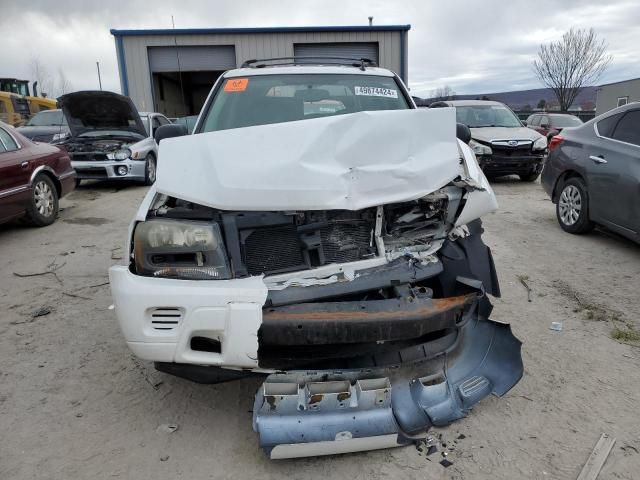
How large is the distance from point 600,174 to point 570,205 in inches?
28.4

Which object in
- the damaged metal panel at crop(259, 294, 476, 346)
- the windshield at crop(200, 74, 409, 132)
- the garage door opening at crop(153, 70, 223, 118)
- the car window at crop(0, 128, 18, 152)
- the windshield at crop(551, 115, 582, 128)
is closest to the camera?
the damaged metal panel at crop(259, 294, 476, 346)

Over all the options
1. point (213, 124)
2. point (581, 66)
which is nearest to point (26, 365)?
point (213, 124)

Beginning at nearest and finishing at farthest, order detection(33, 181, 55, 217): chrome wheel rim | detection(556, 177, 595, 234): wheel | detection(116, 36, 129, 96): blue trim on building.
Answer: detection(556, 177, 595, 234): wheel → detection(33, 181, 55, 217): chrome wheel rim → detection(116, 36, 129, 96): blue trim on building

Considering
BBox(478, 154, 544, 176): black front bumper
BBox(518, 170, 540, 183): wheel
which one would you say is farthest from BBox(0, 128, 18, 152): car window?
BBox(518, 170, 540, 183): wheel

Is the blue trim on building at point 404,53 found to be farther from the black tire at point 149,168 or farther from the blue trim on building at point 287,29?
the black tire at point 149,168

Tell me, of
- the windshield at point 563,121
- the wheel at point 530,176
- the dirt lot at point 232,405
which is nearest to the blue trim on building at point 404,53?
the windshield at point 563,121

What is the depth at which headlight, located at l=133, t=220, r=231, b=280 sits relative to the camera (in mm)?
2359

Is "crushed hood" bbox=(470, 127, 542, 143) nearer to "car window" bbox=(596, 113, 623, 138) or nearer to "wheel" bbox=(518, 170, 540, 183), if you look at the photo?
"wheel" bbox=(518, 170, 540, 183)

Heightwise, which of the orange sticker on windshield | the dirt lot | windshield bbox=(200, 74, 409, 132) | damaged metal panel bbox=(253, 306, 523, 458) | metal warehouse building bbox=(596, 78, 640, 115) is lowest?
the dirt lot

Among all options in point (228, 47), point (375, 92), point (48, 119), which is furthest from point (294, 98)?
point (228, 47)

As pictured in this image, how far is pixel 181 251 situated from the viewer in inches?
93.2

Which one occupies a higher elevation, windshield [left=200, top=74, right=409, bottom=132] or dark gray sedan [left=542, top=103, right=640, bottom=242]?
windshield [left=200, top=74, right=409, bottom=132]

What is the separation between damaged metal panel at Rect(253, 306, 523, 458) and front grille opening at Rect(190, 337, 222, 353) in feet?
0.97

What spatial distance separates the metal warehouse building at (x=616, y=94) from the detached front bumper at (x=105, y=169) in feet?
102
